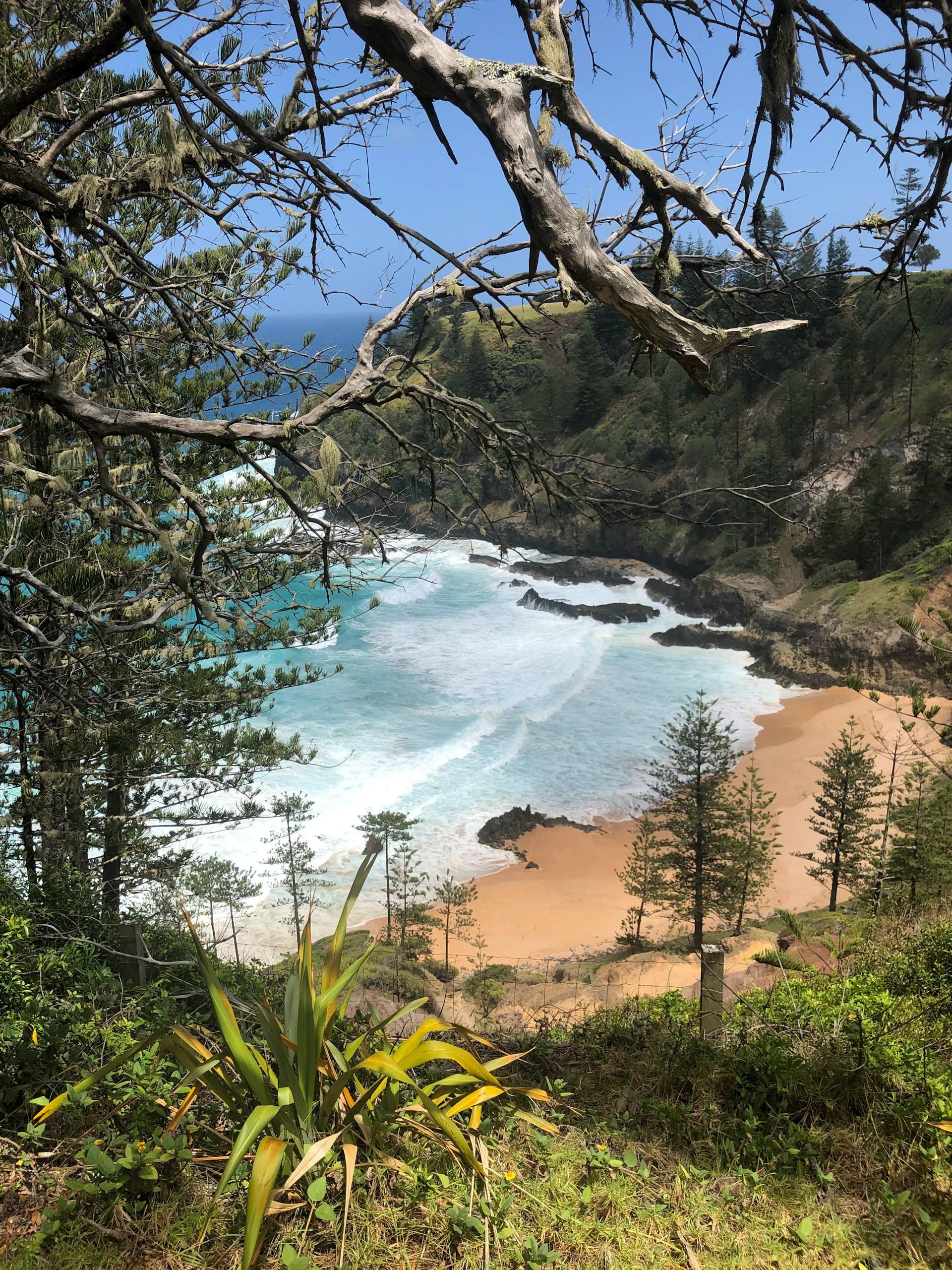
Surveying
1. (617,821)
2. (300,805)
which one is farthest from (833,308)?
(617,821)

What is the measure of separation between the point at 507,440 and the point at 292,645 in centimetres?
442

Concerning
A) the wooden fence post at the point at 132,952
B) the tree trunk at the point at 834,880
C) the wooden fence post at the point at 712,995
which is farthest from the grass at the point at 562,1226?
the tree trunk at the point at 834,880

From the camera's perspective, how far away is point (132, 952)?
2713mm

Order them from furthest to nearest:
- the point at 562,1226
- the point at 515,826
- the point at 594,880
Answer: the point at 515,826
the point at 594,880
the point at 562,1226

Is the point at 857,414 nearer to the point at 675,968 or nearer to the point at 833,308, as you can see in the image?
the point at 675,968

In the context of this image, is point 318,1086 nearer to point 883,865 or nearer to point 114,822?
point 114,822

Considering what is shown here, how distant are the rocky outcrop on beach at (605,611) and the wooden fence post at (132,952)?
2681 cm

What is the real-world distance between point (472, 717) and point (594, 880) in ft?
25.2

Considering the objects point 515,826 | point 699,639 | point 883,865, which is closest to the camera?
point 883,865

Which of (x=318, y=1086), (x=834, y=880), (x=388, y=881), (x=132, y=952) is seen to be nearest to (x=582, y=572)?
(x=834, y=880)

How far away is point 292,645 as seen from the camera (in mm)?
6750

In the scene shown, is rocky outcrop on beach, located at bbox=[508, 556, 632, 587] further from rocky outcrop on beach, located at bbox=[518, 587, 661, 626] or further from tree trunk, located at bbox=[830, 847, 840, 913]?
tree trunk, located at bbox=[830, 847, 840, 913]

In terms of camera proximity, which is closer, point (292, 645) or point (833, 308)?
point (833, 308)

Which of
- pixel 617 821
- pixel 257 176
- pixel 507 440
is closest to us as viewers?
pixel 257 176
